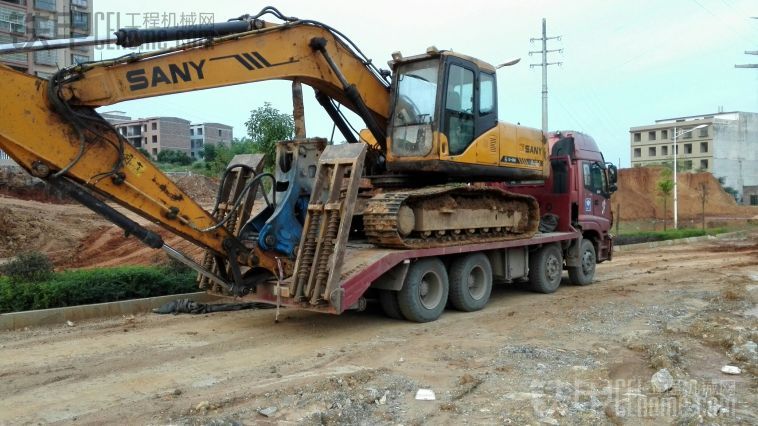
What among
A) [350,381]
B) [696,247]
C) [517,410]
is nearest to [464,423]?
[517,410]

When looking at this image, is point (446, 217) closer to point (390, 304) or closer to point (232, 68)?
point (390, 304)

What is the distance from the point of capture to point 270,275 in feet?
28.0

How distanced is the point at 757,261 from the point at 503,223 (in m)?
11.7

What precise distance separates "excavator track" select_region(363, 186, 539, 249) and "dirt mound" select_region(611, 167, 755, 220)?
4570 centimetres

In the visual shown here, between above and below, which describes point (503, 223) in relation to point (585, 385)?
above

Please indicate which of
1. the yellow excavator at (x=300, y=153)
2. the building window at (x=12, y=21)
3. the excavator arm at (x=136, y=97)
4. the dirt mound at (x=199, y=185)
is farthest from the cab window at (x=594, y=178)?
the building window at (x=12, y=21)

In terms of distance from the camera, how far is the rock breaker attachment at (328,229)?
7723 millimetres

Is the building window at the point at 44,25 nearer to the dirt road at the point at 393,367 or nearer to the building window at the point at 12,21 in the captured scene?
the building window at the point at 12,21

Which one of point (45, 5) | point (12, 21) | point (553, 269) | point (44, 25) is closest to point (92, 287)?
point (553, 269)

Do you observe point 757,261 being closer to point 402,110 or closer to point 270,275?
point 402,110

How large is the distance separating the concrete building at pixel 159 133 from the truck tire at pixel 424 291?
85.4 metres

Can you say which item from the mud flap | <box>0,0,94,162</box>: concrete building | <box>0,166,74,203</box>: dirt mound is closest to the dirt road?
the mud flap

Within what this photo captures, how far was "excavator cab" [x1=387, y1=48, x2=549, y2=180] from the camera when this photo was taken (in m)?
9.62

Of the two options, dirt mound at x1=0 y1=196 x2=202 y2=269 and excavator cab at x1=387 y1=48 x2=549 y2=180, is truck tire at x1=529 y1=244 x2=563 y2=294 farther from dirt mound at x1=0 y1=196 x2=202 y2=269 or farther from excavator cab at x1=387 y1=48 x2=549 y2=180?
dirt mound at x1=0 y1=196 x2=202 y2=269
